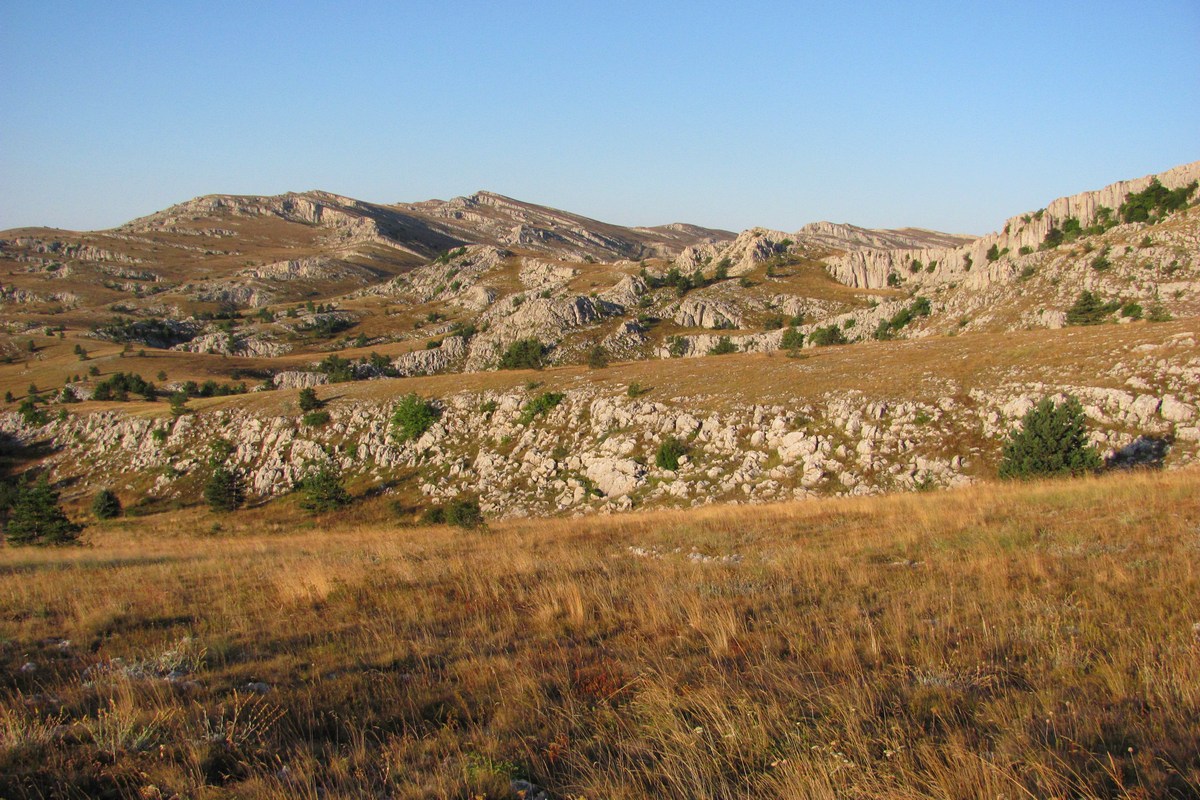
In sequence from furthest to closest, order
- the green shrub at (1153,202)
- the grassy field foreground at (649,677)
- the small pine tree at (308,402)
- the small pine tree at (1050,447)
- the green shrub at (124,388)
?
the green shrub at (1153,202) → the green shrub at (124,388) → the small pine tree at (308,402) → the small pine tree at (1050,447) → the grassy field foreground at (649,677)

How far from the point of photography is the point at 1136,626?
218 inches

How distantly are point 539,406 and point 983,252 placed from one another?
102195mm

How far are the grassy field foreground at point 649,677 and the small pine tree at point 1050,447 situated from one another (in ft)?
41.2

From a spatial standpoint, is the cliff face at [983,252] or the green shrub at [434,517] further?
the cliff face at [983,252]

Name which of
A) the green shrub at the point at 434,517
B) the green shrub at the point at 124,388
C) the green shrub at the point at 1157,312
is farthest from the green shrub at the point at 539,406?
the green shrub at the point at 124,388

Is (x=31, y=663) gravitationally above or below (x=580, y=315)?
below

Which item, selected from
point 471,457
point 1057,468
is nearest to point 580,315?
point 471,457

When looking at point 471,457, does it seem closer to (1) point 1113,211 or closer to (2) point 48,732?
(2) point 48,732

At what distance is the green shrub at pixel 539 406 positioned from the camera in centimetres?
4088

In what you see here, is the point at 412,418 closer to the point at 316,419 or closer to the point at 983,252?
the point at 316,419

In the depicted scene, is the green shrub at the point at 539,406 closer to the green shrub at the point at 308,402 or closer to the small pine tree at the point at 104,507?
the green shrub at the point at 308,402

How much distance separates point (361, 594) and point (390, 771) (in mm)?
5810

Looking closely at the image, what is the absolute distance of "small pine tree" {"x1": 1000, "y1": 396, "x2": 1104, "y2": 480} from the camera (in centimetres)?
2139

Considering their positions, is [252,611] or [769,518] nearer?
[252,611]
